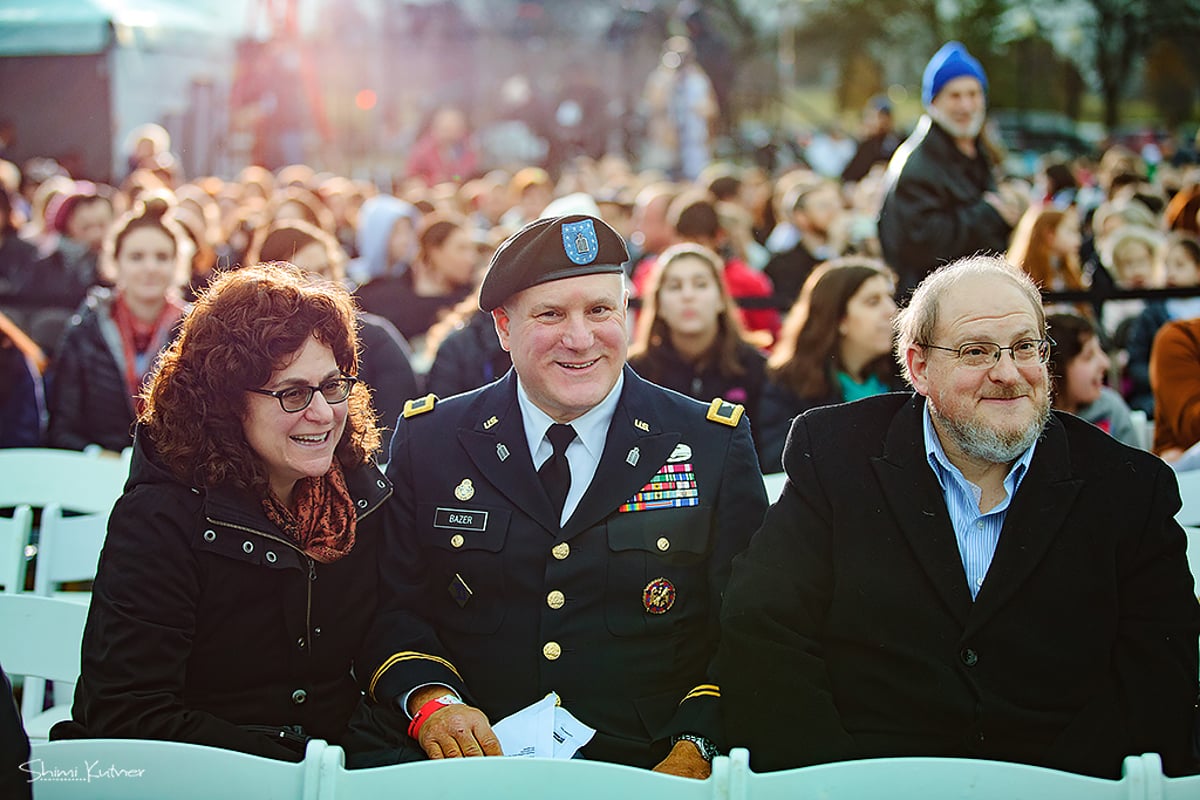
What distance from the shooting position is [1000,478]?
2771mm

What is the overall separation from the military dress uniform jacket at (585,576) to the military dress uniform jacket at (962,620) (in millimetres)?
184

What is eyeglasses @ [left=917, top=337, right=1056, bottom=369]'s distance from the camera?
2.73 metres

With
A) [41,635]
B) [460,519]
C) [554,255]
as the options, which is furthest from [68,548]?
[554,255]

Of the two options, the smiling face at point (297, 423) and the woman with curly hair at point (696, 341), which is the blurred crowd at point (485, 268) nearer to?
the woman with curly hair at point (696, 341)

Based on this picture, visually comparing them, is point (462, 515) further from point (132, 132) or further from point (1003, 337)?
point (132, 132)

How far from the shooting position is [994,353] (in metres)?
2.74

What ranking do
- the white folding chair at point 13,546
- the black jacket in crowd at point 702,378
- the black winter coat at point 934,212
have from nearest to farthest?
1. the white folding chair at point 13,546
2. the black jacket in crowd at point 702,378
3. the black winter coat at point 934,212

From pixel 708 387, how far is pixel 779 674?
2.53 metres

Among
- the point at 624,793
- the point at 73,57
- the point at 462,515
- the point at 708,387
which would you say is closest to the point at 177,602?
the point at 462,515

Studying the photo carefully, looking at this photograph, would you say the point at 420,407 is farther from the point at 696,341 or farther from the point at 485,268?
the point at 485,268

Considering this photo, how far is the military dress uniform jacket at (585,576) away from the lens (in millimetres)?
2914

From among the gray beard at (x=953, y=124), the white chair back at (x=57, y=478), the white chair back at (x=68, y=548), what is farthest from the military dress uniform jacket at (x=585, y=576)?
the gray beard at (x=953, y=124)

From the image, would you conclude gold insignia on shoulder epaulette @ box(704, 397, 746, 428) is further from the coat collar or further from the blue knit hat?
the blue knit hat

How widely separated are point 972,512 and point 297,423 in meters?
1.57
